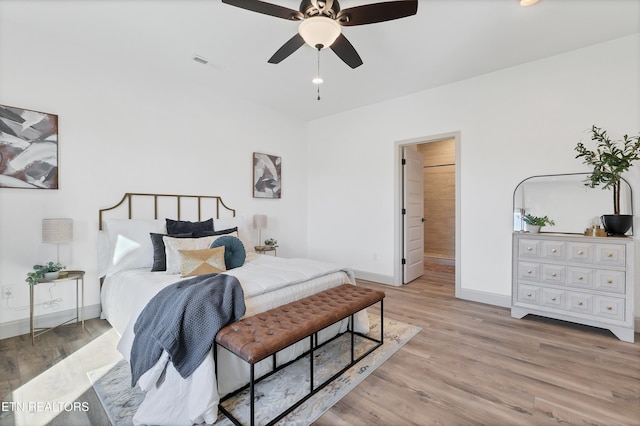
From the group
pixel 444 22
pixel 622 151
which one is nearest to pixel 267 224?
pixel 444 22

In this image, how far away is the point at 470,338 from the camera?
8.85ft

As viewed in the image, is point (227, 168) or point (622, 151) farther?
point (227, 168)

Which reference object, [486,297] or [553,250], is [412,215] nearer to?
[486,297]

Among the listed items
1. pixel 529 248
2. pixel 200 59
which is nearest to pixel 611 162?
pixel 529 248

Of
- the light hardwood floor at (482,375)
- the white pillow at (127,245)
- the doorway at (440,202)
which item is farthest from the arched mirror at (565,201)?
the white pillow at (127,245)

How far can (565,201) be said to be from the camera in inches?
128

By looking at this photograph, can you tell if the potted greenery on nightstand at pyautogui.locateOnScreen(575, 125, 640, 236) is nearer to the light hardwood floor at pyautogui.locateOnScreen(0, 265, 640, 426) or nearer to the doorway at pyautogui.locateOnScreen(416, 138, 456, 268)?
the light hardwood floor at pyautogui.locateOnScreen(0, 265, 640, 426)

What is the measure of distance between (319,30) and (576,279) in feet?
10.7

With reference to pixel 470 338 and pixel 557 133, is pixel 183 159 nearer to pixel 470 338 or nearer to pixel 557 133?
pixel 470 338

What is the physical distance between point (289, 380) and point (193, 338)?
77 centimetres

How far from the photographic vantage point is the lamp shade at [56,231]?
2.64m

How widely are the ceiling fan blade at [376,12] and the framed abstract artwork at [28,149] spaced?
2.94 m

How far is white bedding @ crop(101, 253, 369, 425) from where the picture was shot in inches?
64.3

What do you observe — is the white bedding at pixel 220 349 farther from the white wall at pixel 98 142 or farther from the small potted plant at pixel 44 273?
the white wall at pixel 98 142
